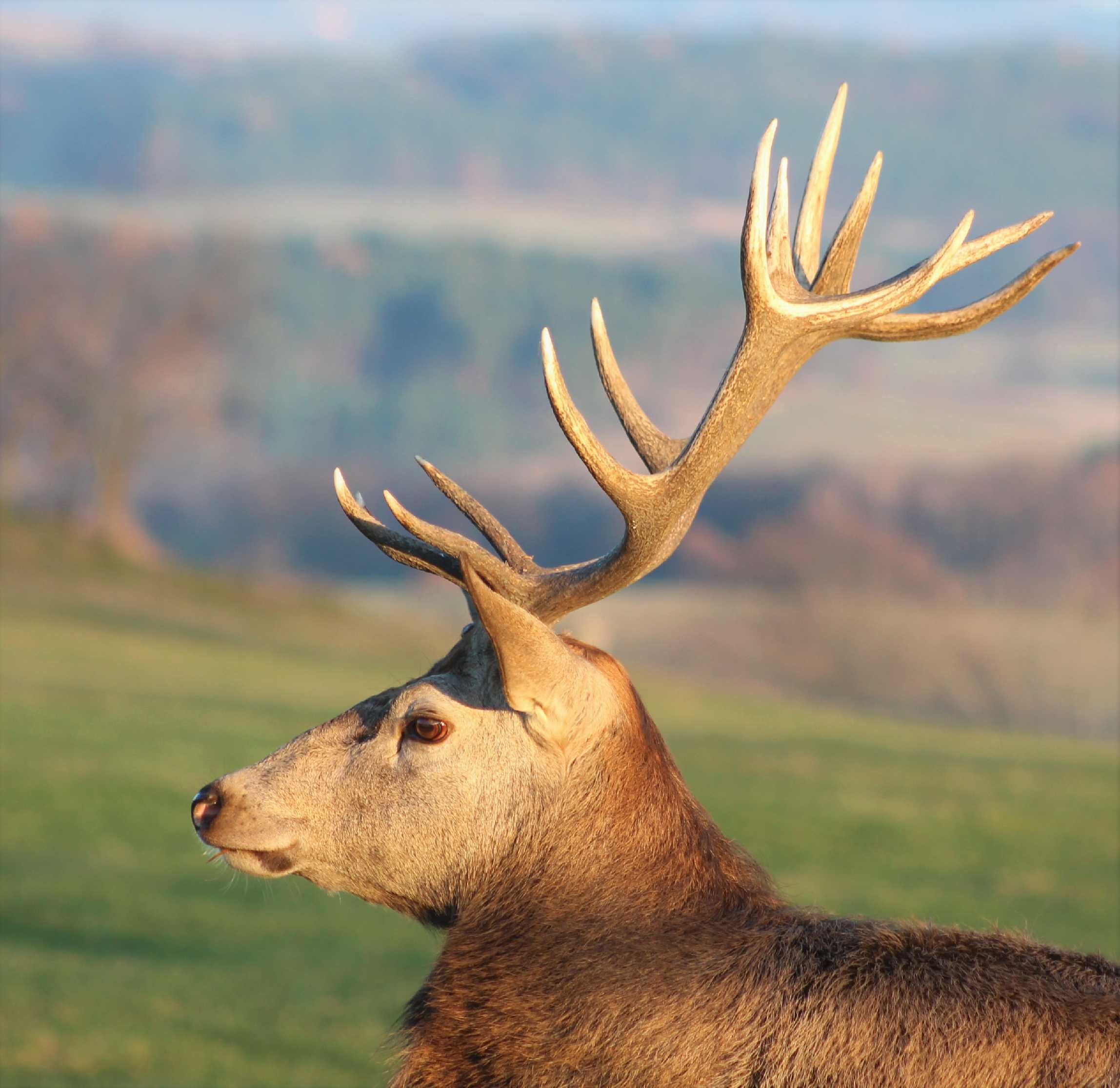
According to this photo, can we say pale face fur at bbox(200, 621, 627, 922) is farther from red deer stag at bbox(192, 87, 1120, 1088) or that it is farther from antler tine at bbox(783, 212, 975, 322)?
antler tine at bbox(783, 212, 975, 322)

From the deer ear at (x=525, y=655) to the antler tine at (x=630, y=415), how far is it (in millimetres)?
702

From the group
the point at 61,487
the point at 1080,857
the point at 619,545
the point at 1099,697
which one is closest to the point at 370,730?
the point at 619,545

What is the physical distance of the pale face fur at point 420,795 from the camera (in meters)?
3.95

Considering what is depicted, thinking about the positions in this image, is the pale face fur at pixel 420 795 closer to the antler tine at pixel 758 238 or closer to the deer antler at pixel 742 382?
the deer antler at pixel 742 382

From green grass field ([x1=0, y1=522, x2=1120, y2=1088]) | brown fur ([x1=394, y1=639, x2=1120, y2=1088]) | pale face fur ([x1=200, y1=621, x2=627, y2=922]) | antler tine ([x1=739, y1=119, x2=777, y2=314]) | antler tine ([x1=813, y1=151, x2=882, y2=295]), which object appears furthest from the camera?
green grass field ([x1=0, y1=522, x2=1120, y2=1088])

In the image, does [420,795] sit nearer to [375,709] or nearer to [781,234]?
[375,709]

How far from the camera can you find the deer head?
3932 mm

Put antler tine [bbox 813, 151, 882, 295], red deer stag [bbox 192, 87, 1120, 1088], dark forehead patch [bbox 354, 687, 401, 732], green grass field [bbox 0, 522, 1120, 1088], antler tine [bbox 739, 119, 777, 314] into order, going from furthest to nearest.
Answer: green grass field [bbox 0, 522, 1120, 1088] < antler tine [bbox 813, 151, 882, 295] < dark forehead patch [bbox 354, 687, 401, 732] < antler tine [bbox 739, 119, 777, 314] < red deer stag [bbox 192, 87, 1120, 1088]

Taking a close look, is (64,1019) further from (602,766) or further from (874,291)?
(874,291)

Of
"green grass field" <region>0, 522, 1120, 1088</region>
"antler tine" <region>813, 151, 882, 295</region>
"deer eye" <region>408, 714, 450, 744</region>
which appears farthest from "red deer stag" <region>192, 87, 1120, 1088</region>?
"green grass field" <region>0, 522, 1120, 1088</region>

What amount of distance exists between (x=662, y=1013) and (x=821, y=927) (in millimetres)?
454

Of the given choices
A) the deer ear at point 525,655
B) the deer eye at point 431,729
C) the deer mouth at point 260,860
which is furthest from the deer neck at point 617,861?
the deer mouth at point 260,860

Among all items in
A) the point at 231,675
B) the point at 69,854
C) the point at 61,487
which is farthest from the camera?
the point at 61,487

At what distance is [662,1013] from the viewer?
3.49 m
